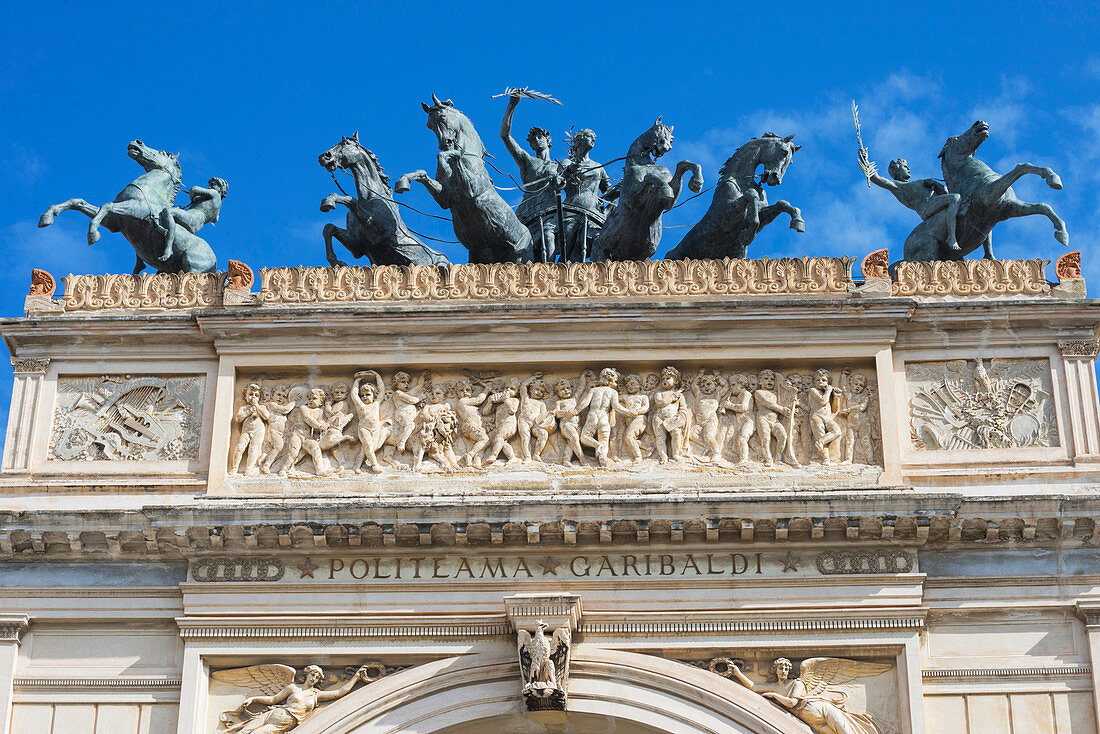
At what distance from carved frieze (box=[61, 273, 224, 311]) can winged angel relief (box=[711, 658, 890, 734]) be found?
7.17 m

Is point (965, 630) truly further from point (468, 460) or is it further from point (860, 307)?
point (468, 460)

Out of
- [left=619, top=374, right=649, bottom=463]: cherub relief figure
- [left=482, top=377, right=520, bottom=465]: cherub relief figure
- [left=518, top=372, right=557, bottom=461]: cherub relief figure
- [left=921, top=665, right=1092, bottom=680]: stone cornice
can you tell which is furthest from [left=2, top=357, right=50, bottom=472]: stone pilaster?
[left=921, top=665, right=1092, bottom=680]: stone cornice

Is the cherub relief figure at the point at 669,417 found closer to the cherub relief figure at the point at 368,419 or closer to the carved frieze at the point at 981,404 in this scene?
the carved frieze at the point at 981,404

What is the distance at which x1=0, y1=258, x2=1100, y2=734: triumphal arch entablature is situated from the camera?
21500mm

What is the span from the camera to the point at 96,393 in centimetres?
2344

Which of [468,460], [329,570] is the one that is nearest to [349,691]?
[329,570]

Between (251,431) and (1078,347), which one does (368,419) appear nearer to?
(251,431)

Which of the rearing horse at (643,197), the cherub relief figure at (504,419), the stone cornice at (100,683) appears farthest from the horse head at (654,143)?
the stone cornice at (100,683)

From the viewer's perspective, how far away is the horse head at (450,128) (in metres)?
25.5

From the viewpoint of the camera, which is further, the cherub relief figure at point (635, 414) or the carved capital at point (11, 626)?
the cherub relief figure at point (635, 414)

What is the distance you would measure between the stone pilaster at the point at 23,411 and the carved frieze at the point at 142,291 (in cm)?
79

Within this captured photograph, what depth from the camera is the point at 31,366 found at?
23500 millimetres

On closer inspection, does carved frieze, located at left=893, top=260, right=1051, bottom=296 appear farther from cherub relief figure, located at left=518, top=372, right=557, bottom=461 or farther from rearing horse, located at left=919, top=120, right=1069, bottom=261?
cherub relief figure, located at left=518, top=372, right=557, bottom=461

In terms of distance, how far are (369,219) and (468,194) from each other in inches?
61.7
